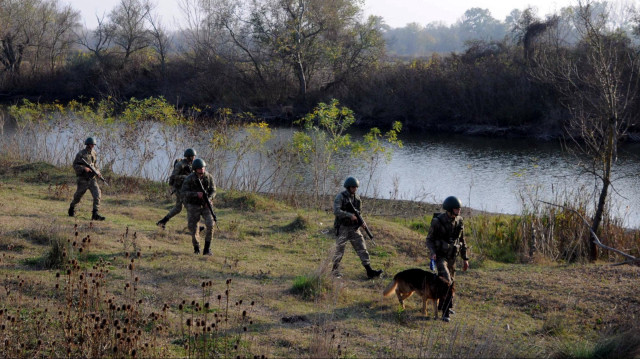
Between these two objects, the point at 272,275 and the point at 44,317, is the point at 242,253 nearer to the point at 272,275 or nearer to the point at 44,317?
the point at 272,275

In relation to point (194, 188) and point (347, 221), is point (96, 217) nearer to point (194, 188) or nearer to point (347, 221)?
point (194, 188)

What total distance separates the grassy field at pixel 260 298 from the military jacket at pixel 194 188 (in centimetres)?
106

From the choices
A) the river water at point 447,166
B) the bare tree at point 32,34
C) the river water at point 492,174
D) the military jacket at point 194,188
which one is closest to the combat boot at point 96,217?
the military jacket at point 194,188

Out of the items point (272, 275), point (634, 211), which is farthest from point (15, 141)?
point (634, 211)

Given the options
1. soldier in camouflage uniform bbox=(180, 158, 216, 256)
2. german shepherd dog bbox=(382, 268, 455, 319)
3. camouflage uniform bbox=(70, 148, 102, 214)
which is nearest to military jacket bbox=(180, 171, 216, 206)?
soldier in camouflage uniform bbox=(180, 158, 216, 256)

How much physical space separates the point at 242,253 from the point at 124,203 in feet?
19.6

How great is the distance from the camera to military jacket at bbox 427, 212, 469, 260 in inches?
332

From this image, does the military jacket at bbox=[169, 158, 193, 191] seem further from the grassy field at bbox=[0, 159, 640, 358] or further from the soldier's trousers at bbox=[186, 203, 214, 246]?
the soldier's trousers at bbox=[186, 203, 214, 246]

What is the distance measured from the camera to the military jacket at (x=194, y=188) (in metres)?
10.3

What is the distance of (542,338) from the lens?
770 cm

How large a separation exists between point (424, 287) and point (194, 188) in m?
4.75

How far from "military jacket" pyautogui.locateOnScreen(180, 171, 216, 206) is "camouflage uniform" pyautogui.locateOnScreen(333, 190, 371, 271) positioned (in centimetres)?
244

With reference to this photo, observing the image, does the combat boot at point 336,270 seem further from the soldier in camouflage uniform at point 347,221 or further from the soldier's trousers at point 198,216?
the soldier's trousers at point 198,216

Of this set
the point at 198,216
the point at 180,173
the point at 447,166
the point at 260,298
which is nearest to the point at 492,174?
the point at 447,166
